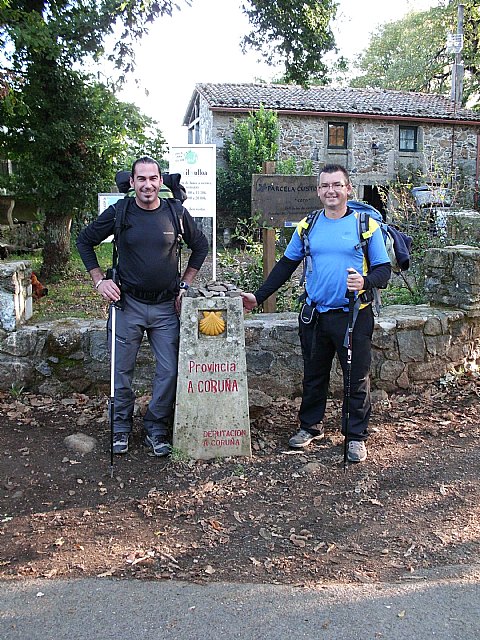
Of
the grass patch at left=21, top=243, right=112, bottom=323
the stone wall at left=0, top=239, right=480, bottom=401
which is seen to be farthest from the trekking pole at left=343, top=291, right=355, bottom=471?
the grass patch at left=21, top=243, right=112, bottom=323

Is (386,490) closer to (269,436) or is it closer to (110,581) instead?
(269,436)

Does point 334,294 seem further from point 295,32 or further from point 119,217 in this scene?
point 295,32

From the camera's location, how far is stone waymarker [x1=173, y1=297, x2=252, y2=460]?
14.9 feet

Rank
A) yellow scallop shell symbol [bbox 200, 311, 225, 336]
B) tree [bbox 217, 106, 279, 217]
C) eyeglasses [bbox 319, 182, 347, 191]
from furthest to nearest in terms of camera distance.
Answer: tree [bbox 217, 106, 279, 217] < yellow scallop shell symbol [bbox 200, 311, 225, 336] < eyeglasses [bbox 319, 182, 347, 191]

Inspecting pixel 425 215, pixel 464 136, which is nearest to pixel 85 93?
pixel 425 215

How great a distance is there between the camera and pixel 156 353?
184 inches

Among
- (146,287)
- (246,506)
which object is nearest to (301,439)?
(246,506)

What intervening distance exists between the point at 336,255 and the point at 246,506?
1.69 m

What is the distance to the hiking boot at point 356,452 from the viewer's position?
14.9ft

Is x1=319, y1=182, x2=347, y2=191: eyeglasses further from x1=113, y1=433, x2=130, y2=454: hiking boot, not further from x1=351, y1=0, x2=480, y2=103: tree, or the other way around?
x1=351, y1=0, x2=480, y2=103: tree

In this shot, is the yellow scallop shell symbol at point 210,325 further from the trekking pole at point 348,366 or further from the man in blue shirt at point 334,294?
the trekking pole at point 348,366

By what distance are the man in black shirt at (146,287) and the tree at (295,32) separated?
7998 mm

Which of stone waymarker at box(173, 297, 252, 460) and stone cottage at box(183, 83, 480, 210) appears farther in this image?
stone cottage at box(183, 83, 480, 210)

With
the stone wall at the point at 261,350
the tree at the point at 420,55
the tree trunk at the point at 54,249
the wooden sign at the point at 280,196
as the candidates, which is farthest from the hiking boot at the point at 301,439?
the tree at the point at 420,55
